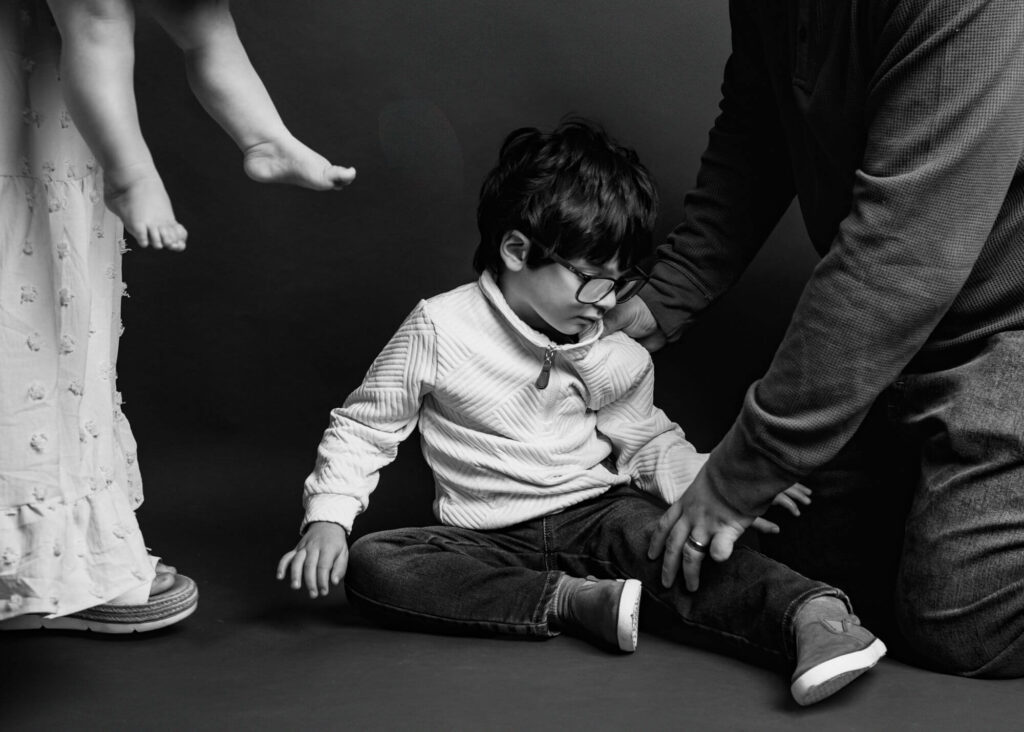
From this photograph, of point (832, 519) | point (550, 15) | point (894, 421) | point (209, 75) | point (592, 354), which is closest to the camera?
point (209, 75)

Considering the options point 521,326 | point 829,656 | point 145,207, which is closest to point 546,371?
point 521,326

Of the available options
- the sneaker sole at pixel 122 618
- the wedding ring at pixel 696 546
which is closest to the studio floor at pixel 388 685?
the sneaker sole at pixel 122 618

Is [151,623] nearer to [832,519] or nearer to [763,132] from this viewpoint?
[832,519]

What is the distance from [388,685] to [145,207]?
59 cm

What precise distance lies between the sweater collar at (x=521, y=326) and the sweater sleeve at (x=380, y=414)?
0.10m

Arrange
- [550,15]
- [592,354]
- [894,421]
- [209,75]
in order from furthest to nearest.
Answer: [550,15] → [592,354] → [894,421] → [209,75]

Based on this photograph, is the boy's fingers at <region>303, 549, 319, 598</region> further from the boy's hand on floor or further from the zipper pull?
the zipper pull

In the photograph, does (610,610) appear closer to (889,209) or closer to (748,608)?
(748,608)

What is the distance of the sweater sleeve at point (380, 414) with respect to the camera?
161 cm

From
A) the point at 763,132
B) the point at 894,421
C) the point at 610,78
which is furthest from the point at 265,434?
the point at 894,421

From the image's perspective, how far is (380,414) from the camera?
165cm

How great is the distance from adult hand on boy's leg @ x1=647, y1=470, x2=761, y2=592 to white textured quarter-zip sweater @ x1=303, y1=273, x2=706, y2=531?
23cm

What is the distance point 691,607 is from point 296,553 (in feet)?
1.63

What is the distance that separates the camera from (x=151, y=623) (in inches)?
58.7
